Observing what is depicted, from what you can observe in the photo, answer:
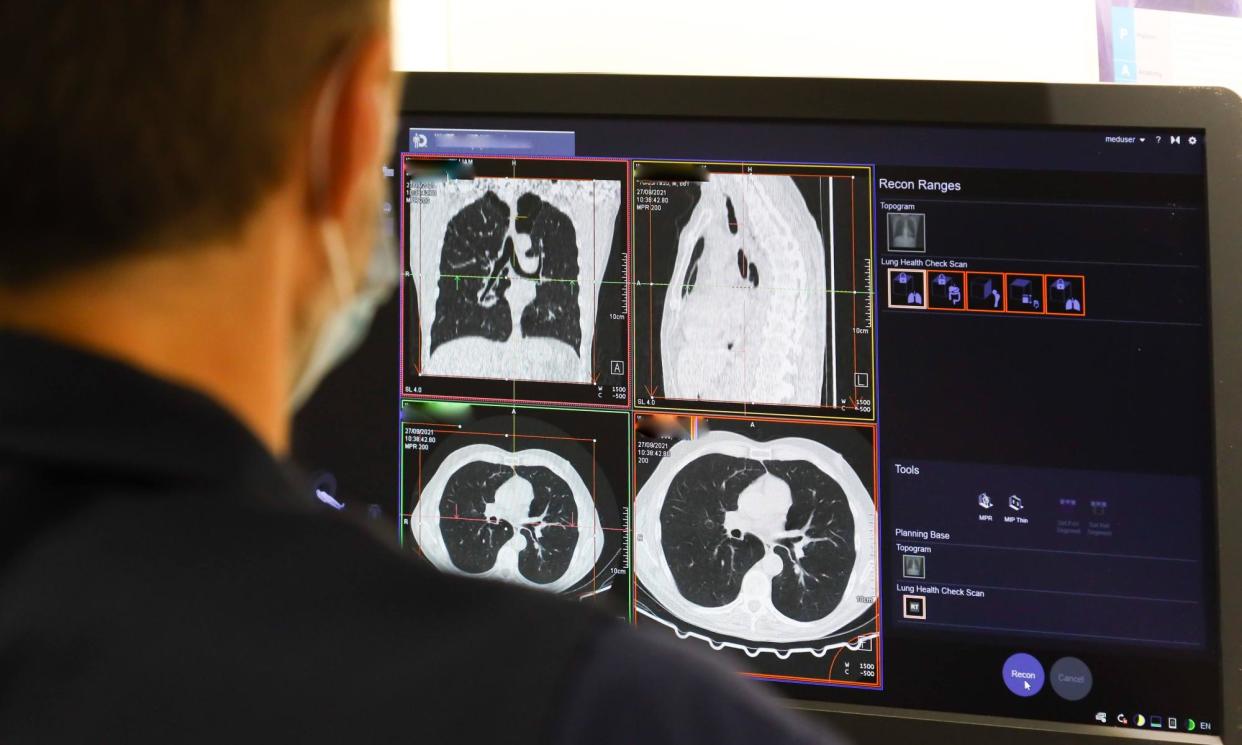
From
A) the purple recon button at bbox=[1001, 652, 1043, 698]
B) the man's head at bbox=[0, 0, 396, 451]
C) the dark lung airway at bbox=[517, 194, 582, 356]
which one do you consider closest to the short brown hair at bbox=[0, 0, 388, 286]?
the man's head at bbox=[0, 0, 396, 451]

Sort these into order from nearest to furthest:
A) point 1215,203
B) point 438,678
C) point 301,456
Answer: point 438,678, point 1215,203, point 301,456

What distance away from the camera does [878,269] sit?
789 mm

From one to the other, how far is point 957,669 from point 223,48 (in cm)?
60

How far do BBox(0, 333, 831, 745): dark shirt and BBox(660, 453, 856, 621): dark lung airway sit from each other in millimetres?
438

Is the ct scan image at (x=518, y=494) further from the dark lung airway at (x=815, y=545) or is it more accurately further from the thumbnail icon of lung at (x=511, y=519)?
the dark lung airway at (x=815, y=545)

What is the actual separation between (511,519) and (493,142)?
0.83 feet

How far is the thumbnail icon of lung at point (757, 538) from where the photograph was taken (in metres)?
0.79

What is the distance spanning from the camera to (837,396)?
79 cm

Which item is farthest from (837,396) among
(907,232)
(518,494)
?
(518,494)

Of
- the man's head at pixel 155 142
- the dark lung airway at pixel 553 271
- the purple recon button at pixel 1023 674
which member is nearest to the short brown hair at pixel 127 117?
the man's head at pixel 155 142

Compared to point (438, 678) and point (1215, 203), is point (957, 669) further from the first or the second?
point (438, 678)

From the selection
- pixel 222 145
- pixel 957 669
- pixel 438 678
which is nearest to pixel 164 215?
pixel 222 145

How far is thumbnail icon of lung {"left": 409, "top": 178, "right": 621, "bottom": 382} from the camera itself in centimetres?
82

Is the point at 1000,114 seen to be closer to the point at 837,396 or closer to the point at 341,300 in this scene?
the point at 837,396
